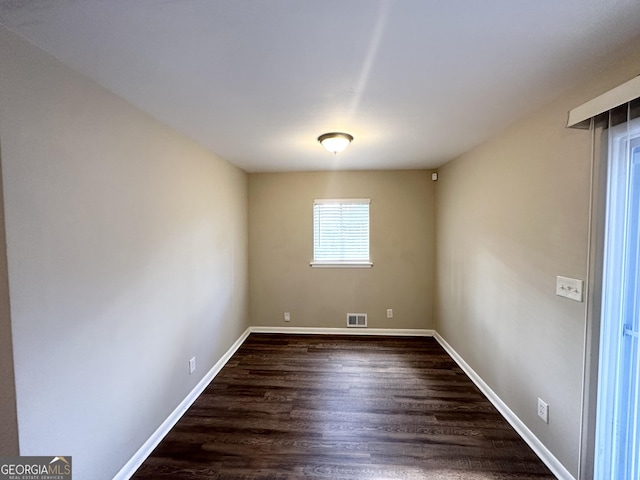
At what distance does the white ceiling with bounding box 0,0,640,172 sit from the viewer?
1.05m

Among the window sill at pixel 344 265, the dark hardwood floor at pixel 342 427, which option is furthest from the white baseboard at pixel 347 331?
the window sill at pixel 344 265

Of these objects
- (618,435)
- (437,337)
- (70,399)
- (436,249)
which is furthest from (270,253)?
(618,435)

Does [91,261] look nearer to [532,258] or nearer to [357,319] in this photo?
[532,258]

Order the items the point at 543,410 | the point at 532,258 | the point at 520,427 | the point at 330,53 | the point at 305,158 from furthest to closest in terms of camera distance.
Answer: the point at 305,158 → the point at 520,427 → the point at 532,258 → the point at 543,410 → the point at 330,53

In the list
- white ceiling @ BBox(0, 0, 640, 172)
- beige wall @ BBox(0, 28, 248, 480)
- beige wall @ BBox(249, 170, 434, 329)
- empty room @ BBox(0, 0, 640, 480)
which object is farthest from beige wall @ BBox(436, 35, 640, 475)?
beige wall @ BBox(0, 28, 248, 480)

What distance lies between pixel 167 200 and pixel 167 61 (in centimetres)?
108

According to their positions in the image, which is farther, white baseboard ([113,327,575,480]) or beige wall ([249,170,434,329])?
beige wall ([249,170,434,329])

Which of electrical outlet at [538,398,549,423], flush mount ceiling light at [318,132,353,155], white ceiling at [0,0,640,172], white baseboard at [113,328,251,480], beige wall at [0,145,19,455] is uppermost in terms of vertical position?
white ceiling at [0,0,640,172]

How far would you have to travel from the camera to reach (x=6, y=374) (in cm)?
116

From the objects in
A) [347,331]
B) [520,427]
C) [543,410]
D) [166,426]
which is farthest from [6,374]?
[347,331]

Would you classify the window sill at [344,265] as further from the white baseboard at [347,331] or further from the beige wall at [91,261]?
the beige wall at [91,261]

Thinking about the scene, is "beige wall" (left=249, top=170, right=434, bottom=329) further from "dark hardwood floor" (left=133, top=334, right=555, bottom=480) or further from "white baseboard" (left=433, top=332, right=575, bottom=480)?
"white baseboard" (left=433, top=332, right=575, bottom=480)

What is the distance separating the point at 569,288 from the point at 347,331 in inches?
113

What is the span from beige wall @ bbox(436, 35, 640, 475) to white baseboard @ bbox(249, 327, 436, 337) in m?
1.01
